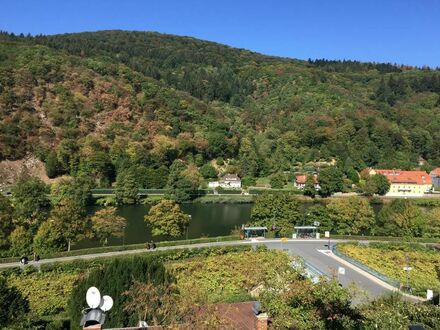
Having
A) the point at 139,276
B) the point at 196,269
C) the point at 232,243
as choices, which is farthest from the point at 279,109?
the point at 139,276

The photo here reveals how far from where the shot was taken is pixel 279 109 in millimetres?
104875

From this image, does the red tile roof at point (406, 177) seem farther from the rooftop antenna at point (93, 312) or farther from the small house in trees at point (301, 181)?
the rooftop antenna at point (93, 312)

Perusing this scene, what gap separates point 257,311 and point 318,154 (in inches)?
2751

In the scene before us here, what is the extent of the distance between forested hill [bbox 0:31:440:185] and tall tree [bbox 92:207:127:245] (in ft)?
99.1

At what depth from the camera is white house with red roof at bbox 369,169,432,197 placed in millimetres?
69688

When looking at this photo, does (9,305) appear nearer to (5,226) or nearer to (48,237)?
(48,237)

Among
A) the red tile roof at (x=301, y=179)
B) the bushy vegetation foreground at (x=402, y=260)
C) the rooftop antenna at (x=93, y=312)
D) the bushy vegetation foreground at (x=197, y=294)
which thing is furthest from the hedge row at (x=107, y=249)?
the red tile roof at (x=301, y=179)

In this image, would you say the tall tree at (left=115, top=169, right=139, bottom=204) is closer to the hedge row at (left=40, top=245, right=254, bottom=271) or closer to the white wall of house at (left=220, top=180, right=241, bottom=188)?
the white wall of house at (left=220, top=180, right=241, bottom=188)

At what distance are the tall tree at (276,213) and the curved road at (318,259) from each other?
2093mm

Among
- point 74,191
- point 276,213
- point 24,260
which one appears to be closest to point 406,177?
point 276,213

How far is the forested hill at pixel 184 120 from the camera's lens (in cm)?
6869

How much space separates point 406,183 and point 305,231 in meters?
41.0

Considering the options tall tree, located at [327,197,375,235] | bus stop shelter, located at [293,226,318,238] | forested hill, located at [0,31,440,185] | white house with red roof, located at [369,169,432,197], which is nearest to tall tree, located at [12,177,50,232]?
forested hill, located at [0,31,440,185]

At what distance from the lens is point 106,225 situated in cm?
3275
